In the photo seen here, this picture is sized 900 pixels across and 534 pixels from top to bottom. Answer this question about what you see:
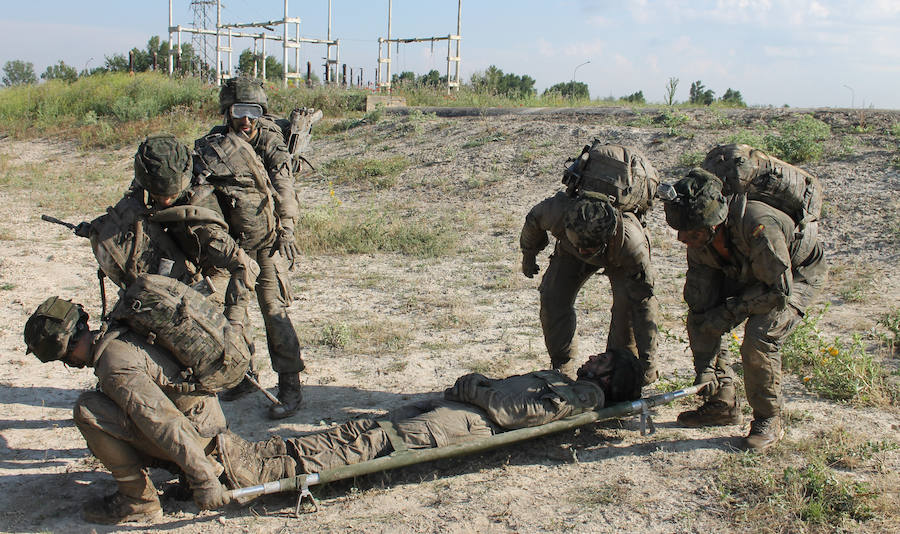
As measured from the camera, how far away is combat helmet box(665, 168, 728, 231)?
3.79m

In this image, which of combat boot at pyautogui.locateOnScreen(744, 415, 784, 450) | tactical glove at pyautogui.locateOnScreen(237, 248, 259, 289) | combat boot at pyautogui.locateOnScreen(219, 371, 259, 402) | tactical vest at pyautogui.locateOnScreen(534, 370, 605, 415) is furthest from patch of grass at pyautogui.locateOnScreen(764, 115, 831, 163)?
tactical glove at pyautogui.locateOnScreen(237, 248, 259, 289)

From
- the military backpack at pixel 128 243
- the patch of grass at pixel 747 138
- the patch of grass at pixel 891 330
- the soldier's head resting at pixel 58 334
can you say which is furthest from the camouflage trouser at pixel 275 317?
the patch of grass at pixel 747 138

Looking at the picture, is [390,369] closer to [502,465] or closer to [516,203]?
[502,465]

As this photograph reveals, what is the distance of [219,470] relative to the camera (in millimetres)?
3314

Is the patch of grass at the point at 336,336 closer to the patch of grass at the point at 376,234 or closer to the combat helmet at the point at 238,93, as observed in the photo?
the combat helmet at the point at 238,93

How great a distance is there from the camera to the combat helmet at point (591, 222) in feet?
13.3

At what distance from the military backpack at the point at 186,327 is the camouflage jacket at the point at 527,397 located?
1233 mm

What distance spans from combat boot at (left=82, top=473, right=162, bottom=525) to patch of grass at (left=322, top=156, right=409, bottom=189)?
27.3 feet

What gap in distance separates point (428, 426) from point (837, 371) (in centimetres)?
290

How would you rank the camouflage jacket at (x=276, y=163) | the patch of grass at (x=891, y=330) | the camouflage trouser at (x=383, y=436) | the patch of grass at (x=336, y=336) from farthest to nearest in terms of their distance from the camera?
the patch of grass at (x=336, y=336)
the patch of grass at (x=891, y=330)
the camouflage jacket at (x=276, y=163)
the camouflage trouser at (x=383, y=436)

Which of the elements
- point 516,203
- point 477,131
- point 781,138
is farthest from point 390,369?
point 477,131

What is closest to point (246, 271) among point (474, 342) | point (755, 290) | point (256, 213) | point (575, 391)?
point (256, 213)

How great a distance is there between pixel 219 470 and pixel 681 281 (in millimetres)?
5294

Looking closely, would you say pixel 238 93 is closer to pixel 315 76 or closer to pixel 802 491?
pixel 802 491
